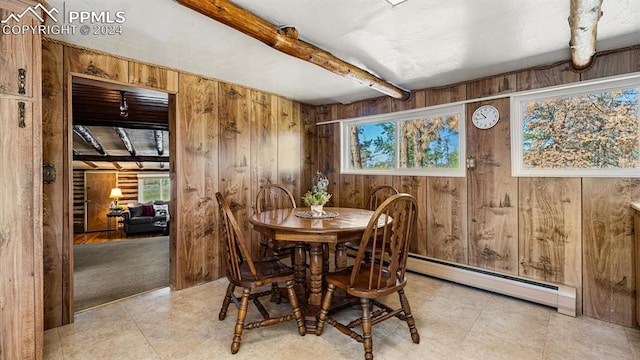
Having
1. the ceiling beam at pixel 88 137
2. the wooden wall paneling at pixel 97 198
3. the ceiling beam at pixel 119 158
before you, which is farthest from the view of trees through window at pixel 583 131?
the wooden wall paneling at pixel 97 198

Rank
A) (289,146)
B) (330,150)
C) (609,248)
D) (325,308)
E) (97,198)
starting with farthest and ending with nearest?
(97,198) < (330,150) < (289,146) < (609,248) < (325,308)

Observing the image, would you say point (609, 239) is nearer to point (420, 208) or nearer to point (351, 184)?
point (420, 208)

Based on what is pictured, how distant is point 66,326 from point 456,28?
3.57m

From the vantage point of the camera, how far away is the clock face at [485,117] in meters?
2.79

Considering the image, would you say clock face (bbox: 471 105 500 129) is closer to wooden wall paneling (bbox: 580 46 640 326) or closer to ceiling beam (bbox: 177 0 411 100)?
wooden wall paneling (bbox: 580 46 640 326)

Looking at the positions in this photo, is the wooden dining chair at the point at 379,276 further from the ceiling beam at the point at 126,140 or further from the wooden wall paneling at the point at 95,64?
the ceiling beam at the point at 126,140

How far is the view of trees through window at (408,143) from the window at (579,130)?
24.4 inches

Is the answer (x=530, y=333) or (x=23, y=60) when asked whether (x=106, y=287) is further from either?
(x=530, y=333)

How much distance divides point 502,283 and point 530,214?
0.69m

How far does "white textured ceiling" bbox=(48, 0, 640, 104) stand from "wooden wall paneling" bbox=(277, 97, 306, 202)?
959 mm

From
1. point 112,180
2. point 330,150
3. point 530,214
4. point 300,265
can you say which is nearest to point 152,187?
point 112,180

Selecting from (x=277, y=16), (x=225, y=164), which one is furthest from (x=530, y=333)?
→ (x=225, y=164)

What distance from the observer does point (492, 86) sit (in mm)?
2809

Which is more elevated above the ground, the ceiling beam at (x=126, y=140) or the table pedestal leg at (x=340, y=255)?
the ceiling beam at (x=126, y=140)
